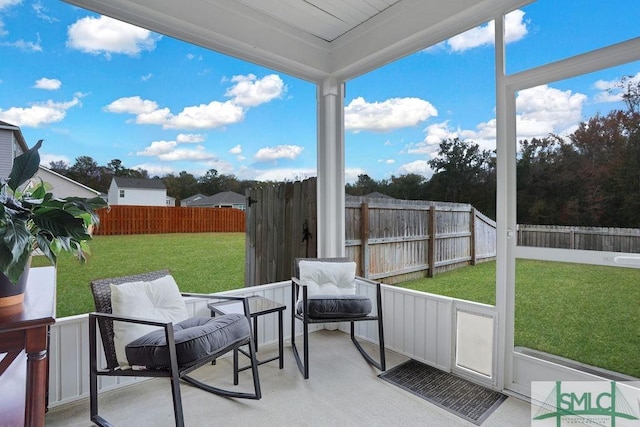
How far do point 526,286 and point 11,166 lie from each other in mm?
3143

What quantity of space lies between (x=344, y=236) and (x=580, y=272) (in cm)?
183

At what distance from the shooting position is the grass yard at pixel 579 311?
5.89ft

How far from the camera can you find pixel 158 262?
2.53 metres

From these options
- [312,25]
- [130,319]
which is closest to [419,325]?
[130,319]

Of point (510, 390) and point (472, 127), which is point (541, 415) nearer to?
point (510, 390)

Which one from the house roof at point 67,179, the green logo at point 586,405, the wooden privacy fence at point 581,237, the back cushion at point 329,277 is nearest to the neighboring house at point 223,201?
the house roof at point 67,179

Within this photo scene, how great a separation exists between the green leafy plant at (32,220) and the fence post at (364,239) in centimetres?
218

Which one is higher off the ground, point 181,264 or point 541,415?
point 181,264

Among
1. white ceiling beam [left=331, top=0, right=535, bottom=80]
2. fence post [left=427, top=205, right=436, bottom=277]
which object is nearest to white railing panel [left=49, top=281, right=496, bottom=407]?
fence post [left=427, top=205, right=436, bottom=277]

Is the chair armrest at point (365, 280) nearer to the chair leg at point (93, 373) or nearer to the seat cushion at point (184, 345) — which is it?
the seat cushion at point (184, 345)

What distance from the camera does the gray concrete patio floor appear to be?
1.88m

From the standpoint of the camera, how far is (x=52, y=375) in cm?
197

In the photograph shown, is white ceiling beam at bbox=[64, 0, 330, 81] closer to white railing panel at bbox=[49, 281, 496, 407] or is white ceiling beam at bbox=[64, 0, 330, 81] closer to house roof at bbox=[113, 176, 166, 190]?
house roof at bbox=[113, 176, 166, 190]

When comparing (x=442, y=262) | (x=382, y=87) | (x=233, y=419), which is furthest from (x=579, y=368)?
(x=382, y=87)
